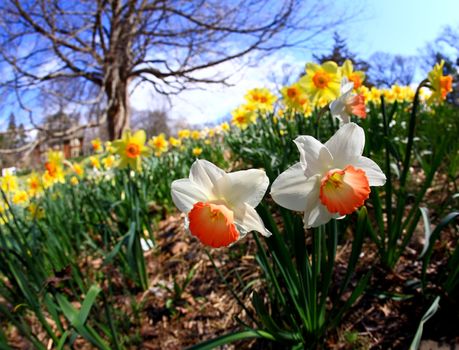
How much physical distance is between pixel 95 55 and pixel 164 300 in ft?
30.4

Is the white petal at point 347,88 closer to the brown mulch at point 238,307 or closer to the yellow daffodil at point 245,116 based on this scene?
the brown mulch at point 238,307

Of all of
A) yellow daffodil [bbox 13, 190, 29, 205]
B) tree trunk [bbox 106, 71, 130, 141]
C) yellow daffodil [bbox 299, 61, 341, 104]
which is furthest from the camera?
tree trunk [bbox 106, 71, 130, 141]

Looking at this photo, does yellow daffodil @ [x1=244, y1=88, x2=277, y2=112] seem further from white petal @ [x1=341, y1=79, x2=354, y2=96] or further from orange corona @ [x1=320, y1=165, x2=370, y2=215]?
orange corona @ [x1=320, y1=165, x2=370, y2=215]

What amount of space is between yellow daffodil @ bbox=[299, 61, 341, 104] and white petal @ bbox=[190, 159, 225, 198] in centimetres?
147

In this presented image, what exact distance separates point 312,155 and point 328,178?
0.21 feet

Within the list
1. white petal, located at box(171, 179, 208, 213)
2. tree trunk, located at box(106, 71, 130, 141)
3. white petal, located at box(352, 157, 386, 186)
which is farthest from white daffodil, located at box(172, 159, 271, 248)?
tree trunk, located at box(106, 71, 130, 141)

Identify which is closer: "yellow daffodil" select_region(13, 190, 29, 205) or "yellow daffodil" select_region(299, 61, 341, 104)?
"yellow daffodil" select_region(299, 61, 341, 104)

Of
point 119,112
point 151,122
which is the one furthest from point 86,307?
point 151,122

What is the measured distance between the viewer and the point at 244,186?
29.9 inches

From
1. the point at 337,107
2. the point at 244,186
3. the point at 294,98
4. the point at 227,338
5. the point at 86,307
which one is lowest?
the point at 227,338

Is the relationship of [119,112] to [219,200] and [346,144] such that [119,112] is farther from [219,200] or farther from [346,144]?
[346,144]

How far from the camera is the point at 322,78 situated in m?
2.00

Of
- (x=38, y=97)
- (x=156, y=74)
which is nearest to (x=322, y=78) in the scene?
(x=38, y=97)

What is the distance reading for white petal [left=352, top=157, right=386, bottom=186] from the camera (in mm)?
743
